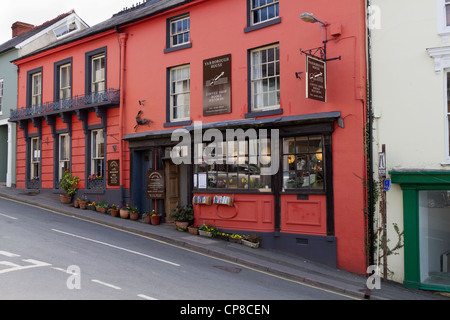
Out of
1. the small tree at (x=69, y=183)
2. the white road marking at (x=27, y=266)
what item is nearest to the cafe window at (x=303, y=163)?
the white road marking at (x=27, y=266)

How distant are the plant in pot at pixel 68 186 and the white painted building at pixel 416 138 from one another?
12.5 meters

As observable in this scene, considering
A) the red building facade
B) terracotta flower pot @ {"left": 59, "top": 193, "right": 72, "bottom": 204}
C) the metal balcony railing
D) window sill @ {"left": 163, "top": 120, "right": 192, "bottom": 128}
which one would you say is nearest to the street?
the red building facade

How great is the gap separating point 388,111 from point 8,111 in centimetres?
1933

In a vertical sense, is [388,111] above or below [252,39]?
below

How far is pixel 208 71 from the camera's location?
14.1 m

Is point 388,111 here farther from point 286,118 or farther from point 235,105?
point 235,105

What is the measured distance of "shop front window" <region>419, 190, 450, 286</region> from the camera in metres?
10.1

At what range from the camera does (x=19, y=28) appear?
85.0 feet

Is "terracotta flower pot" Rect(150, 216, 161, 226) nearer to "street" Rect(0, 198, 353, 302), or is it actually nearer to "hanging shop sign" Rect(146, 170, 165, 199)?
"hanging shop sign" Rect(146, 170, 165, 199)

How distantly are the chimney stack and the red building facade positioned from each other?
8786mm

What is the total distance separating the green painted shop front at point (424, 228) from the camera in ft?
32.8

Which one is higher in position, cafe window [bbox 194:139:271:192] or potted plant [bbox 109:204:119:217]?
cafe window [bbox 194:139:271:192]
